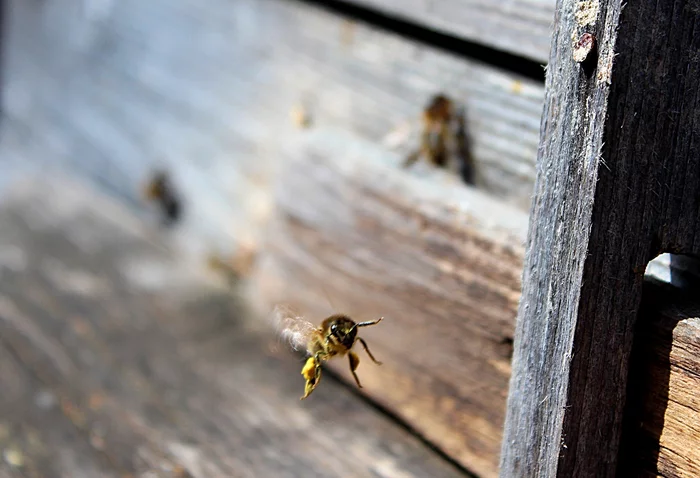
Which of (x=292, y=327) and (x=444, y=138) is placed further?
(x=444, y=138)

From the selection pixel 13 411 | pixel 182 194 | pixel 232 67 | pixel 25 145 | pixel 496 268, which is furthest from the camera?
pixel 25 145

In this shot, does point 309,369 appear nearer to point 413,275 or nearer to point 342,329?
point 342,329

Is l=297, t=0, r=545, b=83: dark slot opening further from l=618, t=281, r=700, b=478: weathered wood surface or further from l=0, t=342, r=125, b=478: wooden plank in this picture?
l=0, t=342, r=125, b=478: wooden plank

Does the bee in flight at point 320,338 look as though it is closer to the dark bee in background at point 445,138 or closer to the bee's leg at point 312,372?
the bee's leg at point 312,372

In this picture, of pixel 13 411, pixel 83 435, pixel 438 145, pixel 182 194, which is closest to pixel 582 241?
pixel 438 145

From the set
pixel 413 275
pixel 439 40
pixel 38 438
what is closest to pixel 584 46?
pixel 413 275

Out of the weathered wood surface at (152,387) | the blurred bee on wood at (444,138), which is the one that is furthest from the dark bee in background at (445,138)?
the weathered wood surface at (152,387)

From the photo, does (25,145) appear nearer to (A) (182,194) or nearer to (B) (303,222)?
(A) (182,194)
